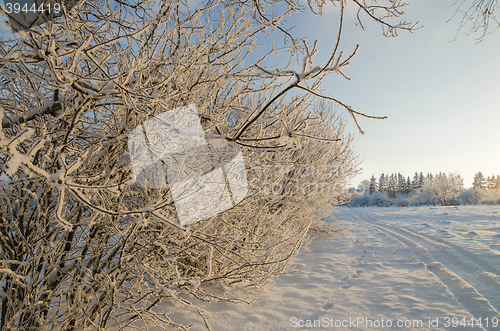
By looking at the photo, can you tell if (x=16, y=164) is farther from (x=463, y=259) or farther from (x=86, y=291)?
(x=463, y=259)

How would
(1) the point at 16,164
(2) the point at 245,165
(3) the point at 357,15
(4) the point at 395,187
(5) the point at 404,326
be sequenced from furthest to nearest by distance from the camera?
(4) the point at 395,187
(5) the point at 404,326
(3) the point at 357,15
(2) the point at 245,165
(1) the point at 16,164

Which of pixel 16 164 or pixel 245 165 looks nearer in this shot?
pixel 16 164

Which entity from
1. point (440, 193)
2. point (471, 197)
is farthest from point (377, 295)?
point (440, 193)

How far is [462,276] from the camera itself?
13.0 feet

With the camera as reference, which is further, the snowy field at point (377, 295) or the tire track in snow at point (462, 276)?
the tire track in snow at point (462, 276)

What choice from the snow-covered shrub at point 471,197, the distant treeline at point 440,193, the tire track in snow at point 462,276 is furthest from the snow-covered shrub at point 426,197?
the tire track in snow at point 462,276

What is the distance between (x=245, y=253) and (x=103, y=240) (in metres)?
1.35

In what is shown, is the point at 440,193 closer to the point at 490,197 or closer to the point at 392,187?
the point at 490,197

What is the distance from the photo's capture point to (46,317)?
71.6 inches

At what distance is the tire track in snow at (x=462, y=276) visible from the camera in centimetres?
303

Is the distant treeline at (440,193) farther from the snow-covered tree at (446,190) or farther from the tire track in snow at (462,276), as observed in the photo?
the tire track in snow at (462,276)

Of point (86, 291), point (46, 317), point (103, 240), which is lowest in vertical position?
point (46, 317)

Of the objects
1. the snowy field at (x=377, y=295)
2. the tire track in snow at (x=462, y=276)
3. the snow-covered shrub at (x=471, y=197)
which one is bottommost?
the snowy field at (x=377, y=295)

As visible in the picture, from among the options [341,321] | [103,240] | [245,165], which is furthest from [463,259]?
[103,240]
